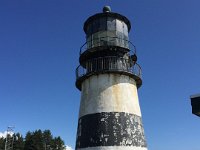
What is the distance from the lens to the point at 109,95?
16.1m

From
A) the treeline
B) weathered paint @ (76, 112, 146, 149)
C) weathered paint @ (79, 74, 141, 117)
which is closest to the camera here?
weathered paint @ (76, 112, 146, 149)

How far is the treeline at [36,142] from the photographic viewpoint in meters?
63.1

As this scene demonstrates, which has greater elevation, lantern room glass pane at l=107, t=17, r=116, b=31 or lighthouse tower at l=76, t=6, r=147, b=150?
lantern room glass pane at l=107, t=17, r=116, b=31

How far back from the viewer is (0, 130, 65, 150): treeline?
63072 millimetres

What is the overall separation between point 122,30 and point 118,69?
3.05m

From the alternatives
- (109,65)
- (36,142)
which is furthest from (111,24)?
(36,142)

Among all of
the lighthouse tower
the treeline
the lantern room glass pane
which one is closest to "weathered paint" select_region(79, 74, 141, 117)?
the lighthouse tower

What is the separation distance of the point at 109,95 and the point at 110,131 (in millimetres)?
2068

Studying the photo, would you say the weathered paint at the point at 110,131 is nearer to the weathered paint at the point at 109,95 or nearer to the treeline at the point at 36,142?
the weathered paint at the point at 109,95

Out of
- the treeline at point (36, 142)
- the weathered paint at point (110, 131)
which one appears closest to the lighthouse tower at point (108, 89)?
the weathered paint at point (110, 131)

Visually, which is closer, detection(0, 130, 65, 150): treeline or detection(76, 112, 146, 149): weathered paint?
detection(76, 112, 146, 149): weathered paint

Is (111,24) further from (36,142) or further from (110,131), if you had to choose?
(36,142)

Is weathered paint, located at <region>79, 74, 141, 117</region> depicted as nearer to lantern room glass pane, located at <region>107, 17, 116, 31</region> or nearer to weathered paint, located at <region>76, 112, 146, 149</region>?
weathered paint, located at <region>76, 112, 146, 149</region>

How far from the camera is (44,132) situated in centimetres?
7700
